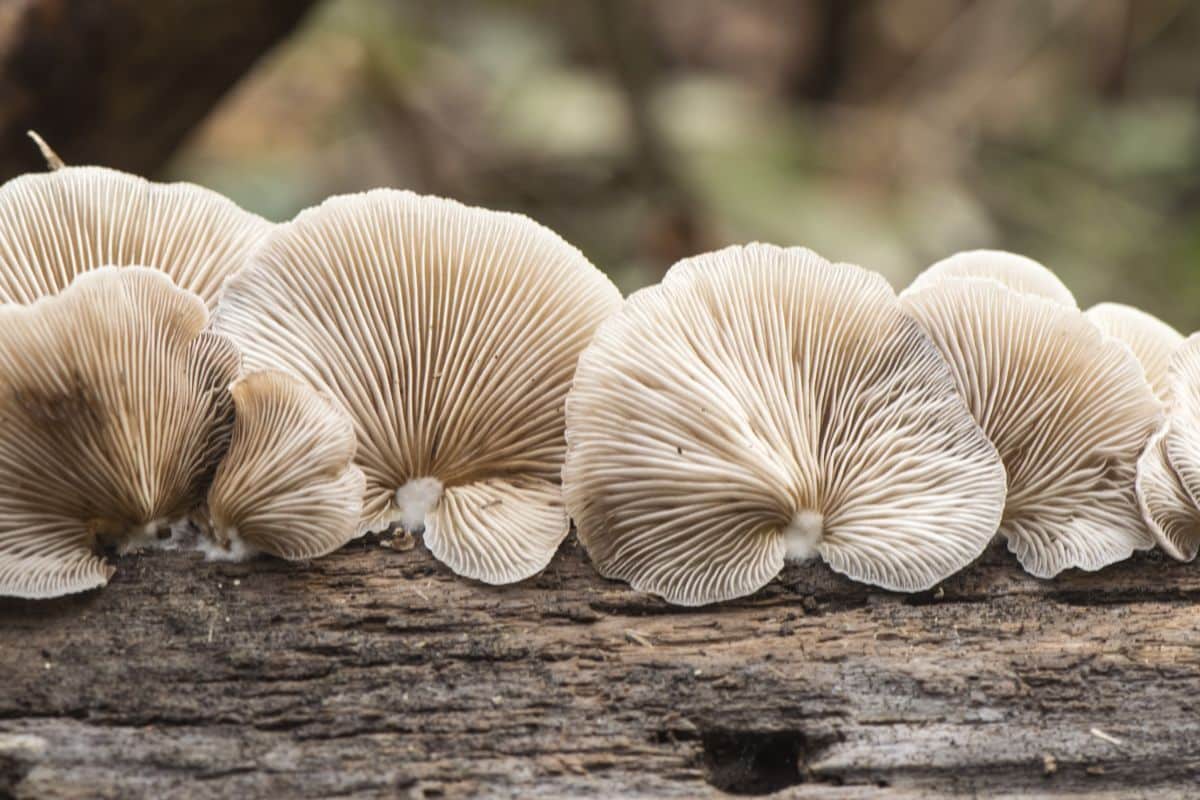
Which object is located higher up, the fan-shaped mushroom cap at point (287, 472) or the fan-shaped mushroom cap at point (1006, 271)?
the fan-shaped mushroom cap at point (1006, 271)

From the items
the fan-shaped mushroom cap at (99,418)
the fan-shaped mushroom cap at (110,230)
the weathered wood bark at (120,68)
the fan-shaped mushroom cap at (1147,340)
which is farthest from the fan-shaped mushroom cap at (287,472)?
the fan-shaped mushroom cap at (1147,340)

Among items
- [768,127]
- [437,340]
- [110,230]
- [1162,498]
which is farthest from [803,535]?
[768,127]

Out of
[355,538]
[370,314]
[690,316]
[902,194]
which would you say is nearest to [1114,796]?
[690,316]

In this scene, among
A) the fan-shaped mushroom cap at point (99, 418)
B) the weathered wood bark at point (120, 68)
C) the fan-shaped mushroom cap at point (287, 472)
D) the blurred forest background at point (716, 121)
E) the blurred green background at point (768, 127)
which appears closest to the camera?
the fan-shaped mushroom cap at point (99, 418)

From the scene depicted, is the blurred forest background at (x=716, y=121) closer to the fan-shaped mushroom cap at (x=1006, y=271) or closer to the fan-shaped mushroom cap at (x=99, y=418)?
the fan-shaped mushroom cap at (x=99, y=418)

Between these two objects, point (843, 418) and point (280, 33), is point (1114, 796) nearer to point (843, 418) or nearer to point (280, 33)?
point (843, 418)

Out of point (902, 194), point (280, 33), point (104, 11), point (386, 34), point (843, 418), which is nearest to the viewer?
point (843, 418)

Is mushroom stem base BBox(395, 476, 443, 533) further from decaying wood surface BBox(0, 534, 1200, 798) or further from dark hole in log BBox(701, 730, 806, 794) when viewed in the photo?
dark hole in log BBox(701, 730, 806, 794)

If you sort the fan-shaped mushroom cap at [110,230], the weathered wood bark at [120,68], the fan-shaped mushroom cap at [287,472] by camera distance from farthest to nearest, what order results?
the weathered wood bark at [120,68]
the fan-shaped mushroom cap at [110,230]
the fan-shaped mushroom cap at [287,472]

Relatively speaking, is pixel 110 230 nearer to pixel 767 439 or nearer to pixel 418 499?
pixel 418 499
